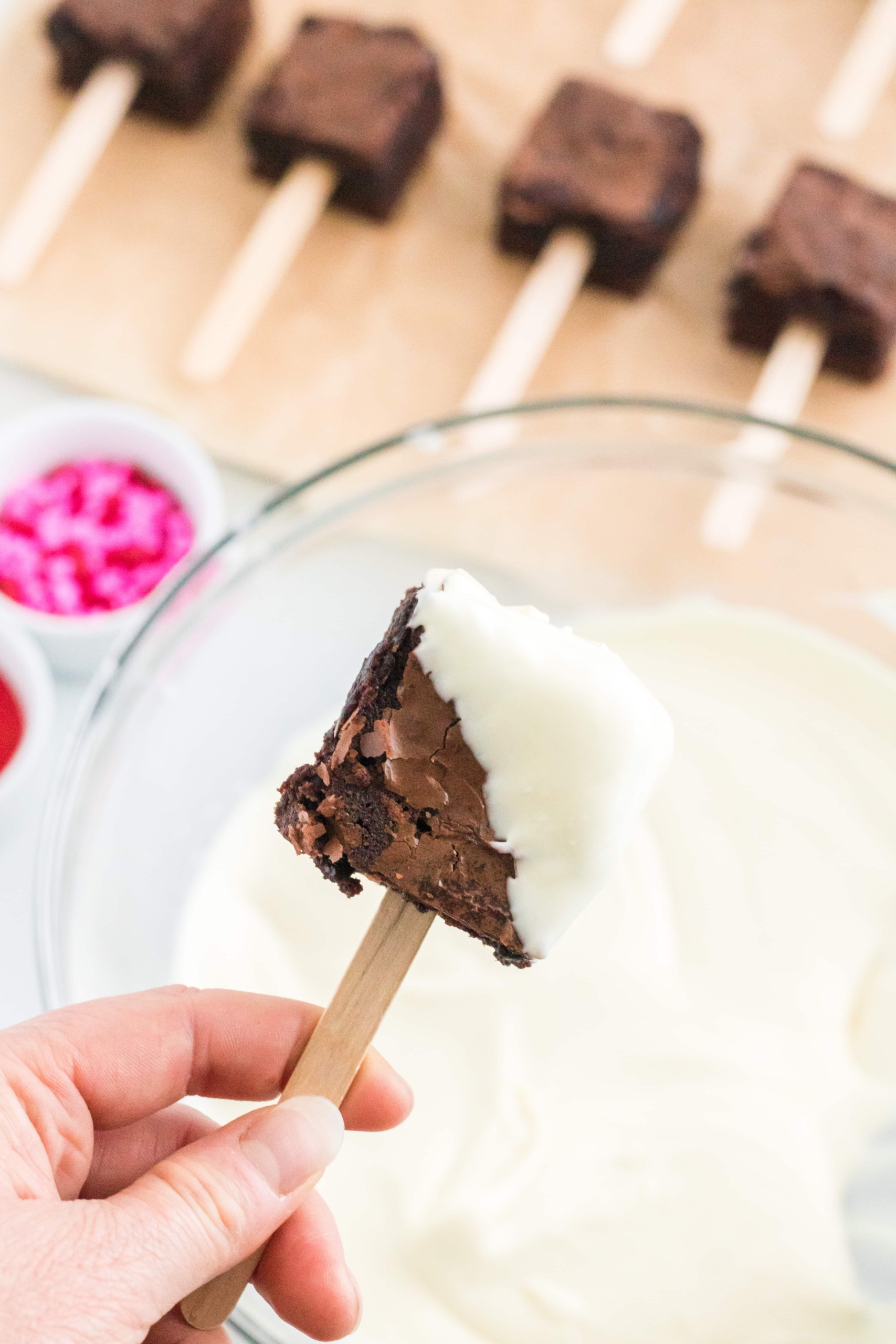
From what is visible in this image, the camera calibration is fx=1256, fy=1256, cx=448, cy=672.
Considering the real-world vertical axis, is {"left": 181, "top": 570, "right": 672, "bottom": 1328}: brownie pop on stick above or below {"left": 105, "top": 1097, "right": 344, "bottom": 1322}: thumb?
above

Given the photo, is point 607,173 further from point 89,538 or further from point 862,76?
point 89,538

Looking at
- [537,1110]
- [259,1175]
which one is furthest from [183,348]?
[259,1175]

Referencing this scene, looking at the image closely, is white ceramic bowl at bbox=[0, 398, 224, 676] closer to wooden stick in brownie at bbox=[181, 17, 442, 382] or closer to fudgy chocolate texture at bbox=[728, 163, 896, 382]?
wooden stick in brownie at bbox=[181, 17, 442, 382]

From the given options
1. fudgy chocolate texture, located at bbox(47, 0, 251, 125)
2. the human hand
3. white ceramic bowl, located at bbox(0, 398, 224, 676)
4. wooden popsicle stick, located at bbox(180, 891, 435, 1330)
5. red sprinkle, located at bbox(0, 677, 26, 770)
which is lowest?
the human hand

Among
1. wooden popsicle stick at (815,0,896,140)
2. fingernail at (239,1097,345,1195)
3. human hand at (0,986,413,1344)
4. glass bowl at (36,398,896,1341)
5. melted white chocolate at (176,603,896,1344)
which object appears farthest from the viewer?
wooden popsicle stick at (815,0,896,140)

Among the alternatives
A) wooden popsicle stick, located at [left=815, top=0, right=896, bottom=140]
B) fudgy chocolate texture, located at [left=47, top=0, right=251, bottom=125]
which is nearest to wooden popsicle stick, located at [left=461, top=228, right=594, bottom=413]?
wooden popsicle stick, located at [left=815, top=0, right=896, bottom=140]

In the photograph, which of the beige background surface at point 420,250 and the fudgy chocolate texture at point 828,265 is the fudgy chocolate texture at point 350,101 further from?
the fudgy chocolate texture at point 828,265
